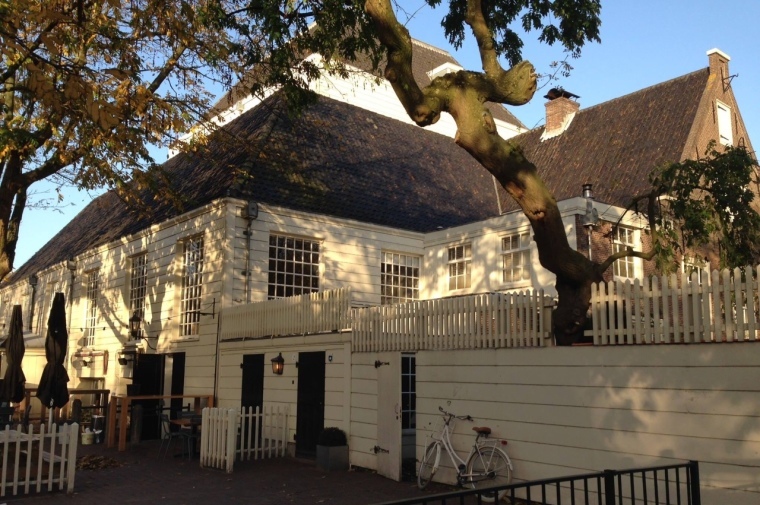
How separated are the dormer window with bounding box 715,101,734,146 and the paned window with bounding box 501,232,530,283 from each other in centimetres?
950

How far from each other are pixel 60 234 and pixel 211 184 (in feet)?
70.1

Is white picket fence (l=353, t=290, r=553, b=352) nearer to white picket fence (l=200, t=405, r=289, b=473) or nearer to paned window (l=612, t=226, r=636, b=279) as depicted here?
white picket fence (l=200, t=405, r=289, b=473)

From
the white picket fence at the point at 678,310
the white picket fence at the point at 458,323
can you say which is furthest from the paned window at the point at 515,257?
the white picket fence at the point at 678,310

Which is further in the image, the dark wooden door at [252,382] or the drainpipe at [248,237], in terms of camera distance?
the drainpipe at [248,237]

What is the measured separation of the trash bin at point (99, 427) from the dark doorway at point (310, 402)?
21.7 ft

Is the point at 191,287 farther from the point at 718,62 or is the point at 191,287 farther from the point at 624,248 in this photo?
the point at 718,62

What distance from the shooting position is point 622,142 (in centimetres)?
2359

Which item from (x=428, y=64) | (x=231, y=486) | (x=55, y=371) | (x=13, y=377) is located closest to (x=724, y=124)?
(x=428, y=64)

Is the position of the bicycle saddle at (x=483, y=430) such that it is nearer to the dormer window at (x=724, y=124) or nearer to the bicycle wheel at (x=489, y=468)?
the bicycle wheel at (x=489, y=468)

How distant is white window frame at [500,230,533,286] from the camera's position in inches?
720

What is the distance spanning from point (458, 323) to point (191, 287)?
10372mm

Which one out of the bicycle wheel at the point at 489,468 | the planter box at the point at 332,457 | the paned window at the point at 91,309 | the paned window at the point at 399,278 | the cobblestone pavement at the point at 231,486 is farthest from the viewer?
the paned window at the point at 91,309

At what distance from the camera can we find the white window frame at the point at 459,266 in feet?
65.6

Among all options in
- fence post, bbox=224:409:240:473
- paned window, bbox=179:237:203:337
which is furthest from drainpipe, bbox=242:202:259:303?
fence post, bbox=224:409:240:473
